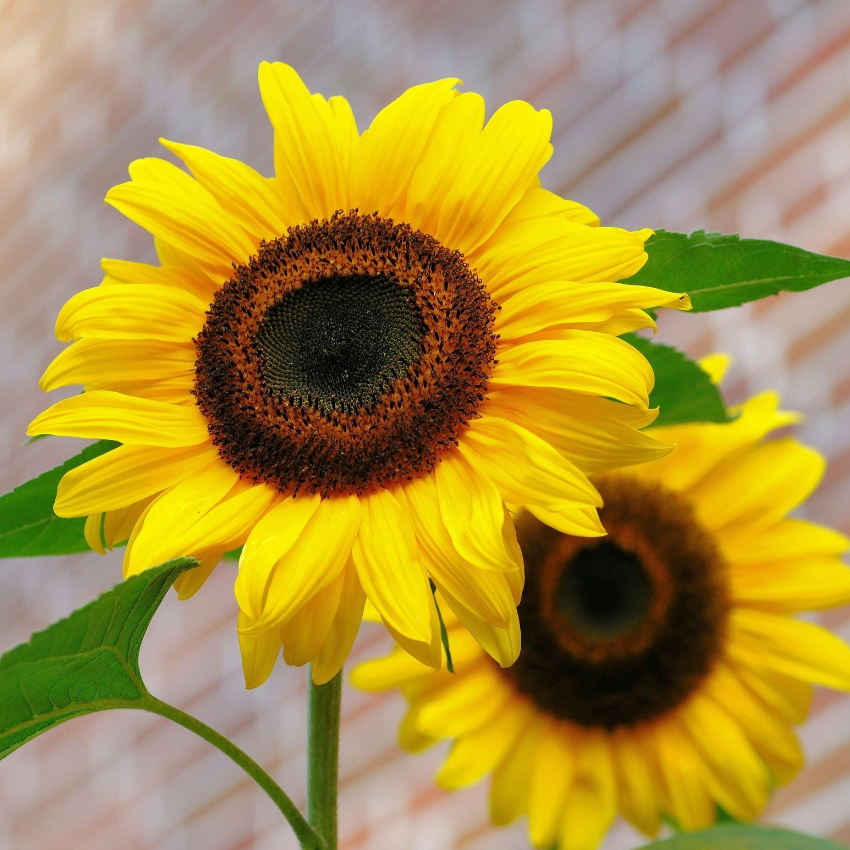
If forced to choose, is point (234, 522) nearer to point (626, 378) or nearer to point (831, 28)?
point (626, 378)

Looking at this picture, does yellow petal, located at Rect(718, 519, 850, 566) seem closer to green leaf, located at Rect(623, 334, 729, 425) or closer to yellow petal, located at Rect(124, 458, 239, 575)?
green leaf, located at Rect(623, 334, 729, 425)

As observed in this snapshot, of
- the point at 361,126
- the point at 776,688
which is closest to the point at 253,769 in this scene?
the point at 776,688

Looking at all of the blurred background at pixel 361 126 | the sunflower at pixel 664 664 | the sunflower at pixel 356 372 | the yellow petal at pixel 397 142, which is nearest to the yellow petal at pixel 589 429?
the sunflower at pixel 356 372

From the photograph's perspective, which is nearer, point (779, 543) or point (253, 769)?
point (253, 769)

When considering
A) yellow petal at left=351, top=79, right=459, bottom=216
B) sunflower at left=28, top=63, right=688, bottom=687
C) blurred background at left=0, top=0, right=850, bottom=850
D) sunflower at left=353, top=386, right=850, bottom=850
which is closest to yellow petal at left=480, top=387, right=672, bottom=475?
sunflower at left=28, top=63, right=688, bottom=687

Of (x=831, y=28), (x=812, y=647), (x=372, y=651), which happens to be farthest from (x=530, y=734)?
(x=831, y=28)

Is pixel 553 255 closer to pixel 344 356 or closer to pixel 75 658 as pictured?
pixel 344 356

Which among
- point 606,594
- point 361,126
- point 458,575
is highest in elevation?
point 361,126
